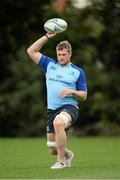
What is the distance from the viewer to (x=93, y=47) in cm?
3603

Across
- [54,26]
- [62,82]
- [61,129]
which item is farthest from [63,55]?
[61,129]

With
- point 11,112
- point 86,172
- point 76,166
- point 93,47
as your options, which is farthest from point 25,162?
point 93,47

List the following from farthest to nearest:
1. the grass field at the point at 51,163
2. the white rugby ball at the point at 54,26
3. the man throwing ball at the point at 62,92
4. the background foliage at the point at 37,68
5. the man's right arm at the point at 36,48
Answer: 1. the background foliage at the point at 37,68
2. the man's right arm at the point at 36,48
3. the white rugby ball at the point at 54,26
4. the man throwing ball at the point at 62,92
5. the grass field at the point at 51,163

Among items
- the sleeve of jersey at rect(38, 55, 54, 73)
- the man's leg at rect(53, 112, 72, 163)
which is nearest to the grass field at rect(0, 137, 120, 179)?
the man's leg at rect(53, 112, 72, 163)

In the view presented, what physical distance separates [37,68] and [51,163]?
66.4 ft

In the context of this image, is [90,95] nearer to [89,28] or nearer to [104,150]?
[89,28]

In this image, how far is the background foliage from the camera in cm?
3409

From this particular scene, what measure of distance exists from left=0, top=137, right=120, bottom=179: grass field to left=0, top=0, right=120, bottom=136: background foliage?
13.1 metres

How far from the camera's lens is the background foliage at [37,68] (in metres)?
34.1

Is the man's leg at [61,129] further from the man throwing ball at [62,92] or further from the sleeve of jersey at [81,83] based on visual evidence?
the sleeve of jersey at [81,83]

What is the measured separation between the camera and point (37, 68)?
1364 inches

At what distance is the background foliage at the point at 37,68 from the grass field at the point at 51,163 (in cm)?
1309

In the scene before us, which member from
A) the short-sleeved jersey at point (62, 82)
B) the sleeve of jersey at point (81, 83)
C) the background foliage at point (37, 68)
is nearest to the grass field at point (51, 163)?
the short-sleeved jersey at point (62, 82)

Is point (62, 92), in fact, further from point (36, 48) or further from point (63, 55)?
point (36, 48)
